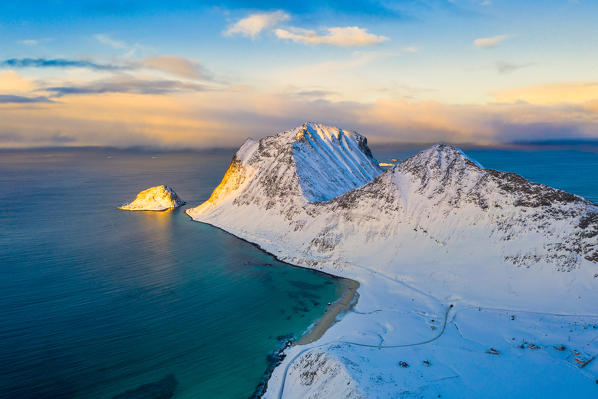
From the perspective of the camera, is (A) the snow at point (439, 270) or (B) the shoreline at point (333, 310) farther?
(B) the shoreline at point (333, 310)

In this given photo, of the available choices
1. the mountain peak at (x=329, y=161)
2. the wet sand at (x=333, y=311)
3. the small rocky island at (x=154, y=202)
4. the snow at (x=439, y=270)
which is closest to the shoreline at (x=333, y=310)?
the wet sand at (x=333, y=311)

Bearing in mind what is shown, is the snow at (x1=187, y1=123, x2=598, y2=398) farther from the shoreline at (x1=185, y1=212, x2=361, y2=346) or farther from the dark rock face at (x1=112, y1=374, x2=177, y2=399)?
the dark rock face at (x1=112, y1=374, x2=177, y2=399)

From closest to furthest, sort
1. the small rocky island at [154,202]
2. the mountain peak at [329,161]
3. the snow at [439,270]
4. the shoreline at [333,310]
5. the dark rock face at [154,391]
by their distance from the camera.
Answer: the dark rock face at [154,391]
the snow at [439,270]
the shoreline at [333,310]
the mountain peak at [329,161]
the small rocky island at [154,202]

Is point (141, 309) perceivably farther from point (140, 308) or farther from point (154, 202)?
point (154, 202)

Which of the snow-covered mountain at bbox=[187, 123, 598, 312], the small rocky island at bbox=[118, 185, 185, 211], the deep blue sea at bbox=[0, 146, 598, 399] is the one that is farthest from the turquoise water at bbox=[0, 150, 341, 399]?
the small rocky island at bbox=[118, 185, 185, 211]

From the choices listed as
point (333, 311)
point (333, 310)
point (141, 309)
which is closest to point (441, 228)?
point (333, 310)

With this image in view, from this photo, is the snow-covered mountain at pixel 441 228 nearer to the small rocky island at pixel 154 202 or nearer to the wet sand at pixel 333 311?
the wet sand at pixel 333 311

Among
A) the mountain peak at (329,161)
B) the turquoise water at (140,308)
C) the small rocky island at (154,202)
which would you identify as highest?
the mountain peak at (329,161)

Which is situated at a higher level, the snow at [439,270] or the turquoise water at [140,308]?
the snow at [439,270]
